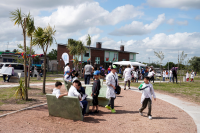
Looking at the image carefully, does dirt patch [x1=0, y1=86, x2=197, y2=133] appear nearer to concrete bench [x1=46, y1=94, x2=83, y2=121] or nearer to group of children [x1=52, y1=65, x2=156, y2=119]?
concrete bench [x1=46, y1=94, x2=83, y2=121]

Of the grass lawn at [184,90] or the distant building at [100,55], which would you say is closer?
the grass lawn at [184,90]

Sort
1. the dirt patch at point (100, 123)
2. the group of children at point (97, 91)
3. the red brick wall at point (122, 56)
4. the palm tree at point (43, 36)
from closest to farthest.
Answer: the dirt patch at point (100, 123)
the group of children at point (97, 91)
the palm tree at point (43, 36)
the red brick wall at point (122, 56)

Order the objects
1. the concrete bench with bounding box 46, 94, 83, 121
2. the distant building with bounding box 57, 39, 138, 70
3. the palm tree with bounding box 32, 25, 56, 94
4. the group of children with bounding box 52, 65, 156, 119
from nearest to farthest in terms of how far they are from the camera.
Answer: the concrete bench with bounding box 46, 94, 83, 121 → the group of children with bounding box 52, 65, 156, 119 → the palm tree with bounding box 32, 25, 56, 94 → the distant building with bounding box 57, 39, 138, 70

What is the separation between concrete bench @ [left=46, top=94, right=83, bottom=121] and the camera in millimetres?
5457

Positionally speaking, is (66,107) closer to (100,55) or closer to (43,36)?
(43,36)

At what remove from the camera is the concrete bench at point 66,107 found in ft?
17.9

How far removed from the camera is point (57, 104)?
572 centimetres

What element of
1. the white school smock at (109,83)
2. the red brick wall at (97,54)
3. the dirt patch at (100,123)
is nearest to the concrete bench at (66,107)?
the dirt patch at (100,123)

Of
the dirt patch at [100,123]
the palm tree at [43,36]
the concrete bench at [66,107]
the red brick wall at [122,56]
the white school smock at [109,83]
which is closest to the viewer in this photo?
the dirt patch at [100,123]

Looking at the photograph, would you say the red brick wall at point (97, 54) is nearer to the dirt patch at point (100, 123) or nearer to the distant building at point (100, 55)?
the distant building at point (100, 55)

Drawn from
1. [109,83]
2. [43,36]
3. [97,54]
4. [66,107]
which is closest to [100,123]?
[66,107]

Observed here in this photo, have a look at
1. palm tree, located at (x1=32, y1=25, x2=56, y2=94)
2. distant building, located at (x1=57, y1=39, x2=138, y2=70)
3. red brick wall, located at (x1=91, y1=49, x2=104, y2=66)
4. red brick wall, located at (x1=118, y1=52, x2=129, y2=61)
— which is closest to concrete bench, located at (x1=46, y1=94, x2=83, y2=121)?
palm tree, located at (x1=32, y1=25, x2=56, y2=94)

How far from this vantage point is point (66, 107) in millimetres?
5602

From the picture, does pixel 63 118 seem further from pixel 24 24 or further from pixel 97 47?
pixel 97 47
